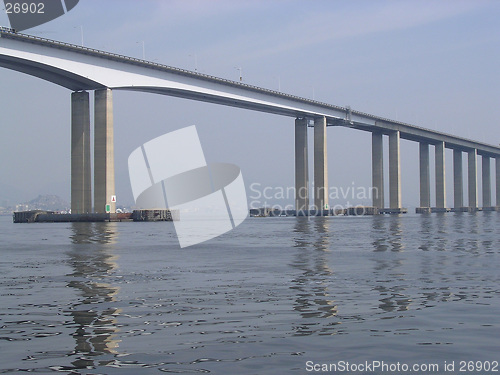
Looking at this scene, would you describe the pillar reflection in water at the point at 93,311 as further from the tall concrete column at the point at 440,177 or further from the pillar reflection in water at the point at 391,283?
the tall concrete column at the point at 440,177

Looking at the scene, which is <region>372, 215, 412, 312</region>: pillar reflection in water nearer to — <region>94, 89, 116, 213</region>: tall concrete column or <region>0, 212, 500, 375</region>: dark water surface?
<region>0, 212, 500, 375</region>: dark water surface

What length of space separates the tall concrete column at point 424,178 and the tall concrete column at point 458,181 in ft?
62.2

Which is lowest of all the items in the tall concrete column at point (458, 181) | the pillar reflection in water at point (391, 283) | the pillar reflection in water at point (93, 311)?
the pillar reflection in water at point (391, 283)

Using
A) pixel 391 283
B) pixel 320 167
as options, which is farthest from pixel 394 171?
pixel 391 283

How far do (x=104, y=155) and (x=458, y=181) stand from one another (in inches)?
5201

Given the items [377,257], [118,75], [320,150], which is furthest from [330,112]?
[377,257]

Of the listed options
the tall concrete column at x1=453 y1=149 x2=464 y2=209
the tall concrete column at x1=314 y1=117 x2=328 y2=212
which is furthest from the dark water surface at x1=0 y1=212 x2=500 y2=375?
the tall concrete column at x1=453 y1=149 x2=464 y2=209

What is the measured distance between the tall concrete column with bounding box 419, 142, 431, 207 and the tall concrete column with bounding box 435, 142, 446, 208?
117 inches

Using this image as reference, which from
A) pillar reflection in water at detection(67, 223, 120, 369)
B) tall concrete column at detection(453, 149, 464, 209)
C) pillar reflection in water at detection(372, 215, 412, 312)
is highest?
tall concrete column at detection(453, 149, 464, 209)

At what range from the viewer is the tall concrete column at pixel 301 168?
14198 centimetres

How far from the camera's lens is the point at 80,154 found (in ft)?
319

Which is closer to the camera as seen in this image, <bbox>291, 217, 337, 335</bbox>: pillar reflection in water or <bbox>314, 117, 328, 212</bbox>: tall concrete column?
<bbox>291, 217, 337, 335</bbox>: pillar reflection in water

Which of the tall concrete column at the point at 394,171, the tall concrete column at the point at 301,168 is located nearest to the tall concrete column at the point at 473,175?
the tall concrete column at the point at 394,171

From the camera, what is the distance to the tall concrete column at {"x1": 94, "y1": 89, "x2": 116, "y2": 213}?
93.3 meters
